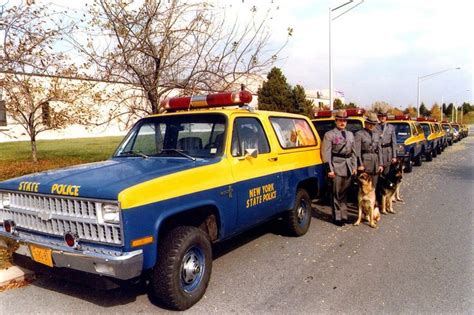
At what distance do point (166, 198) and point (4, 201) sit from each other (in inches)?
73.7

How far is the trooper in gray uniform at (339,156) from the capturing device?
6.61 metres

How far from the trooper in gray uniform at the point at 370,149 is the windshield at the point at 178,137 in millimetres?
3523

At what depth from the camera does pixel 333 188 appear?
6793mm

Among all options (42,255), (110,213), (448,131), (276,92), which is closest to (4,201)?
(42,255)

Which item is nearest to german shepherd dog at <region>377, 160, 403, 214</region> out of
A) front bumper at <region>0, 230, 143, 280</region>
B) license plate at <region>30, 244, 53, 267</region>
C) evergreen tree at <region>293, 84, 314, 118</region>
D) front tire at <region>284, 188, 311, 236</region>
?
front tire at <region>284, 188, 311, 236</region>

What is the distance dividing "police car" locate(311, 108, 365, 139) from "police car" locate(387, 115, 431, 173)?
14.1 ft

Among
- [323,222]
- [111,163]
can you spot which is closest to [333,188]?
[323,222]

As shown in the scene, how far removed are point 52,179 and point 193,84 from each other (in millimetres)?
5365

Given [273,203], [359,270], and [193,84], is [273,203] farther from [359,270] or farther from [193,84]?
[193,84]

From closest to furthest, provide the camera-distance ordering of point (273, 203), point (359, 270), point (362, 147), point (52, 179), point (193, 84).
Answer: point (52, 179)
point (359, 270)
point (273, 203)
point (362, 147)
point (193, 84)

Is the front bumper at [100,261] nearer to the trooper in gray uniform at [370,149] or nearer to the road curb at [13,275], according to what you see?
the road curb at [13,275]

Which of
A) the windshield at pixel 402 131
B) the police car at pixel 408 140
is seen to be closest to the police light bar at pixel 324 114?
the police car at pixel 408 140

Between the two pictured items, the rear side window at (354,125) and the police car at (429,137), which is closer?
the rear side window at (354,125)

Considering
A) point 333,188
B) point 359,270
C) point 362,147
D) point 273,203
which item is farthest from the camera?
point 362,147
